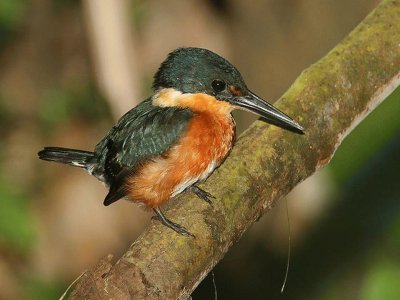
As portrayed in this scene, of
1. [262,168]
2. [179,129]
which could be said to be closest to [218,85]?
[179,129]

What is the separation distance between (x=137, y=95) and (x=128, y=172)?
40cm

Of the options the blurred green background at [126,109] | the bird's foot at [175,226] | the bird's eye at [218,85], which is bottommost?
the blurred green background at [126,109]

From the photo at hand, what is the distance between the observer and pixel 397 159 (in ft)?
13.7

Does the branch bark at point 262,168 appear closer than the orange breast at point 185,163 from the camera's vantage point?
Yes

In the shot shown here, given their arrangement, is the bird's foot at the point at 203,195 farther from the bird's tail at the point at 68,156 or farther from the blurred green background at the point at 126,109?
the bird's tail at the point at 68,156

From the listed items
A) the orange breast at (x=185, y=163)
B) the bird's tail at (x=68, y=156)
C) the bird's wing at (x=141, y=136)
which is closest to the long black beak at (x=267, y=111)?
the orange breast at (x=185, y=163)

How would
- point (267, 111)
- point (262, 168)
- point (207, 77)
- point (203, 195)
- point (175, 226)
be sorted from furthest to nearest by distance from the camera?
point (207, 77) < point (267, 111) < point (262, 168) < point (203, 195) < point (175, 226)

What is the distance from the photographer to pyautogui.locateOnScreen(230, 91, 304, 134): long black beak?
11.8 feet

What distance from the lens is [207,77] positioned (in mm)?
3959

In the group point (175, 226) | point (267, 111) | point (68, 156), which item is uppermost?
point (267, 111)

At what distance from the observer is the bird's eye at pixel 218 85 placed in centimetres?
396

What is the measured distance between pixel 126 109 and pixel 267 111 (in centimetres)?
67

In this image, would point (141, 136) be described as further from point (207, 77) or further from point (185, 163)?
point (207, 77)

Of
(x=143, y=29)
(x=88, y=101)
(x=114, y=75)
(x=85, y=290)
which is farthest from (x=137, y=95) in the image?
(x=143, y=29)
